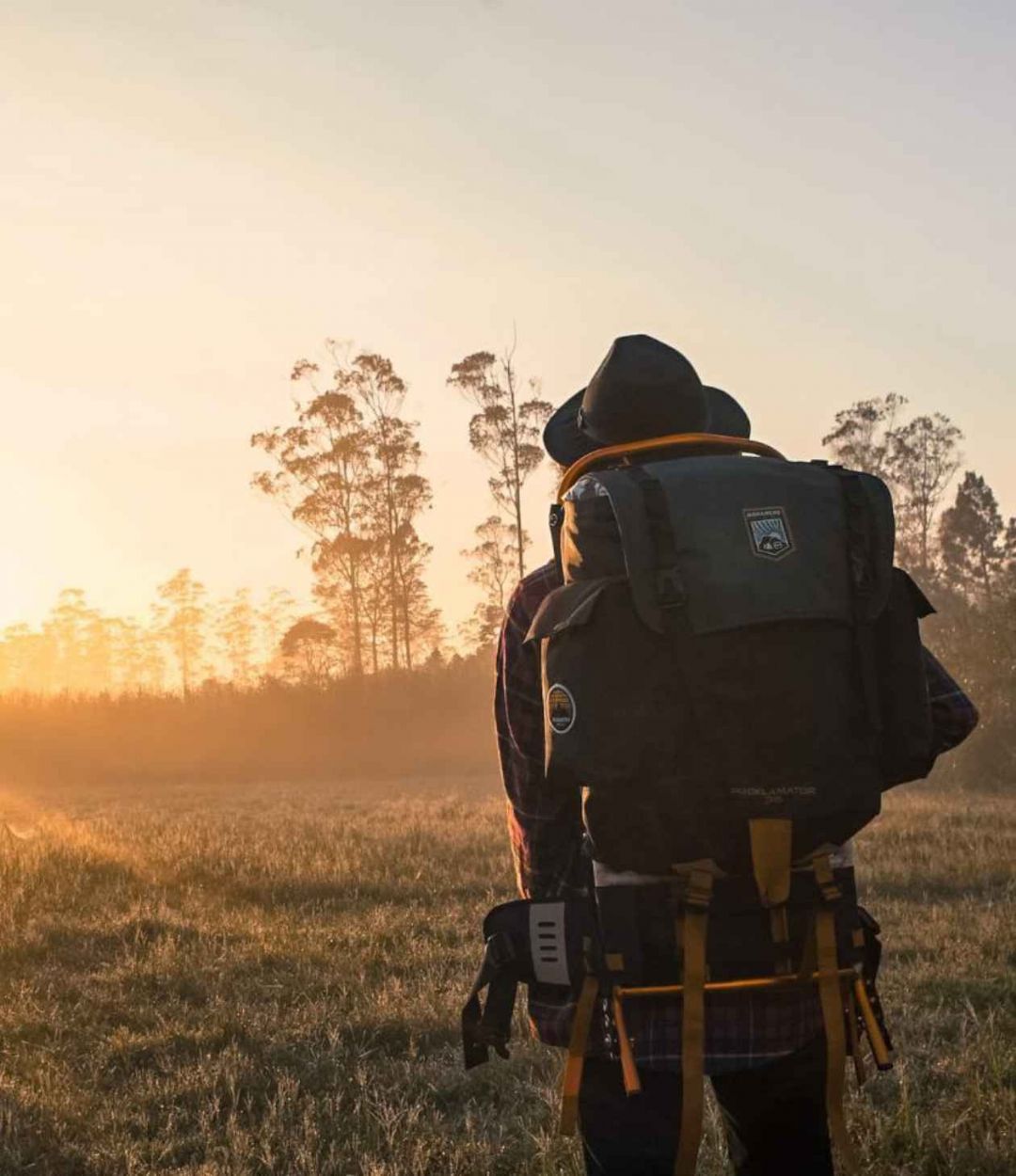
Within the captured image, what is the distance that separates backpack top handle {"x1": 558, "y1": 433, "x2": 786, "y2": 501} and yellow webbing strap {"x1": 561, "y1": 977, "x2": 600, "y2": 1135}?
0.82 meters

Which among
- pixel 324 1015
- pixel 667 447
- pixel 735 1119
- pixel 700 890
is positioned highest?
pixel 667 447

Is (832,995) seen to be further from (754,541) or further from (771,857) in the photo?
(754,541)

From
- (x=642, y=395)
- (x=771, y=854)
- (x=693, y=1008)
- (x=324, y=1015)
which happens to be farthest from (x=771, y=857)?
(x=324, y=1015)

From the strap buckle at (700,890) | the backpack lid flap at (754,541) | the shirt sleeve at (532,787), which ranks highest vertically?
the backpack lid flap at (754,541)

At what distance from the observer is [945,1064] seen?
4727 millimetres

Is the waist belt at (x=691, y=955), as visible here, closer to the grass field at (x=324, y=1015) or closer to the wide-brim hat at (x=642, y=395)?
the wide-brim hat at (x=642, y=395)

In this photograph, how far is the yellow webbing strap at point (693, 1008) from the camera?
6.19 feet

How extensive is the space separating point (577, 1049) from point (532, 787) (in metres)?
0.45

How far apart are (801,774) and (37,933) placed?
6796 millimetres

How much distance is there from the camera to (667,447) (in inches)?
83.9

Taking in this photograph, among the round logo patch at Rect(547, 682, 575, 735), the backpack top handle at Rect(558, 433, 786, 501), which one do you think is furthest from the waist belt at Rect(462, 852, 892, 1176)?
the backpack top handle at Rect(558, 433, 786, 501)

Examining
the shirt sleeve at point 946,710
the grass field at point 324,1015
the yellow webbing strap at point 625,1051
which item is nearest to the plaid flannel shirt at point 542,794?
the shirt sleeve at point 946,710

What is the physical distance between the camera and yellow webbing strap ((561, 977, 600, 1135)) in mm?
1948

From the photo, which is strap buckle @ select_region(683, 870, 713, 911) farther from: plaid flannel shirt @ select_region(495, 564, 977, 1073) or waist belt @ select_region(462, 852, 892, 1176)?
plaid flannel shirt @ select_region(495, 564, 977, 1073)
